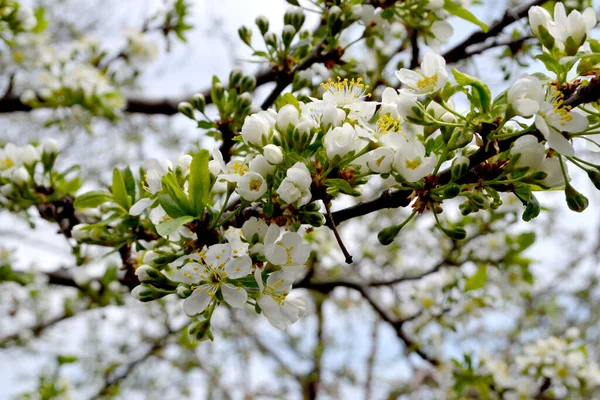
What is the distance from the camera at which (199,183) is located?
102 centimetres

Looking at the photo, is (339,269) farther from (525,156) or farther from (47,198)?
(525,156)

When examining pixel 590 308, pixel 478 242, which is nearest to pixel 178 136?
pixel 478 242

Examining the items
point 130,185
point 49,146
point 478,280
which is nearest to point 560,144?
point 130,185

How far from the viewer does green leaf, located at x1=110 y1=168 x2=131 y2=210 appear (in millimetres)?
1361

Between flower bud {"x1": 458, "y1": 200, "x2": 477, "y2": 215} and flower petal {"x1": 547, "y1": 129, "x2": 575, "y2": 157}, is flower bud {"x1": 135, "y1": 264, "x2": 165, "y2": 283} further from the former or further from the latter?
flower petal {"x1": 547, "y1": 129, "x2": 575, "y2": 157}

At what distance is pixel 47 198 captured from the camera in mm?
1729

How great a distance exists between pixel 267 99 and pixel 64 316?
90.5 inches

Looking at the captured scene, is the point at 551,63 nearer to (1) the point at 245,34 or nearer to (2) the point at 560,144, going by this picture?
(2) the point at 560,144

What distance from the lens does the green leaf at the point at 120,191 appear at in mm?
1361

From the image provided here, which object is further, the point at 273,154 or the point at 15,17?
the point at 15,17

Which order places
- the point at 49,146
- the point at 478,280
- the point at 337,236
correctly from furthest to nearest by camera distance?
1. the point at 478,280
2. the point at 49,146
3. the point at 337,236

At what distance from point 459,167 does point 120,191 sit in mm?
907

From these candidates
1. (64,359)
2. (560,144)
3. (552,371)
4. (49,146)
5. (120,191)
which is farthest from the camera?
(552,371)

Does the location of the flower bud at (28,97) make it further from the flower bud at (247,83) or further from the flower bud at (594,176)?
the flower bud at (594,176)
